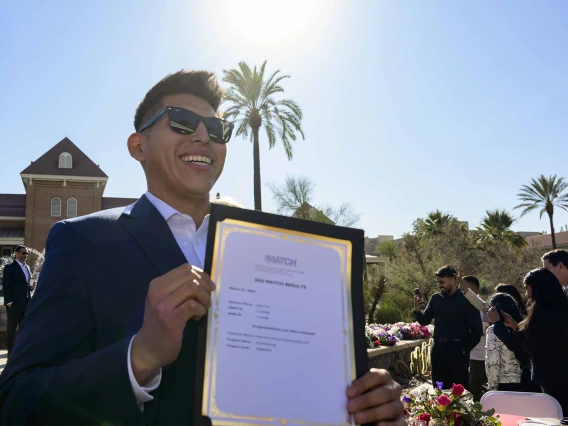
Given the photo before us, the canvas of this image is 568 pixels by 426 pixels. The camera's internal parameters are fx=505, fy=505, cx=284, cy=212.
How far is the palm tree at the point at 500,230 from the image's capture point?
40338 mm

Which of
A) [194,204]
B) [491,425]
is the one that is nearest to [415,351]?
[491,425]

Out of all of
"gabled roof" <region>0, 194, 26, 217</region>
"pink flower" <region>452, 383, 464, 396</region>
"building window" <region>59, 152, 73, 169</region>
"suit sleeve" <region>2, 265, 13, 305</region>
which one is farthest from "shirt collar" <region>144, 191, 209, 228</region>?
"gabled roof" <region>0, 194, 26, 217</region>

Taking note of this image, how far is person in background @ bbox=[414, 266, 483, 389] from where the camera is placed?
8117 mm

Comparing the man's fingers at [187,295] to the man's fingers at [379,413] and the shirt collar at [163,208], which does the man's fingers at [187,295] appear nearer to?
the man's fingers at [379,413]

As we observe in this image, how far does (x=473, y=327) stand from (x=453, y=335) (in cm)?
34

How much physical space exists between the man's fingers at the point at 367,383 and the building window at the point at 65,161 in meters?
50.1

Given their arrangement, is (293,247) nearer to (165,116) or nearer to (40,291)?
(40,291)

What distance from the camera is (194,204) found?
182 centimetres

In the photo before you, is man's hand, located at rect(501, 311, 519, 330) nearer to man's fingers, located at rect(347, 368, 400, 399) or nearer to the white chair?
the white chair

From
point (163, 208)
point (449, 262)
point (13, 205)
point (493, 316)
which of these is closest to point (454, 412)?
point (493, 316)

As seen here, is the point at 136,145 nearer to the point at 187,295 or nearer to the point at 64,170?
the point at 187,295

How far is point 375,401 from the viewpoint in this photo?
1.22 meters

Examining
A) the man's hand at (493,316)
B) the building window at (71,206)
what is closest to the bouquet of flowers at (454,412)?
the man's hand at (493,316)

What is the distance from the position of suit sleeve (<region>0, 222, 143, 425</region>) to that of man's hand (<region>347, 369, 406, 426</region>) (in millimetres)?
515
